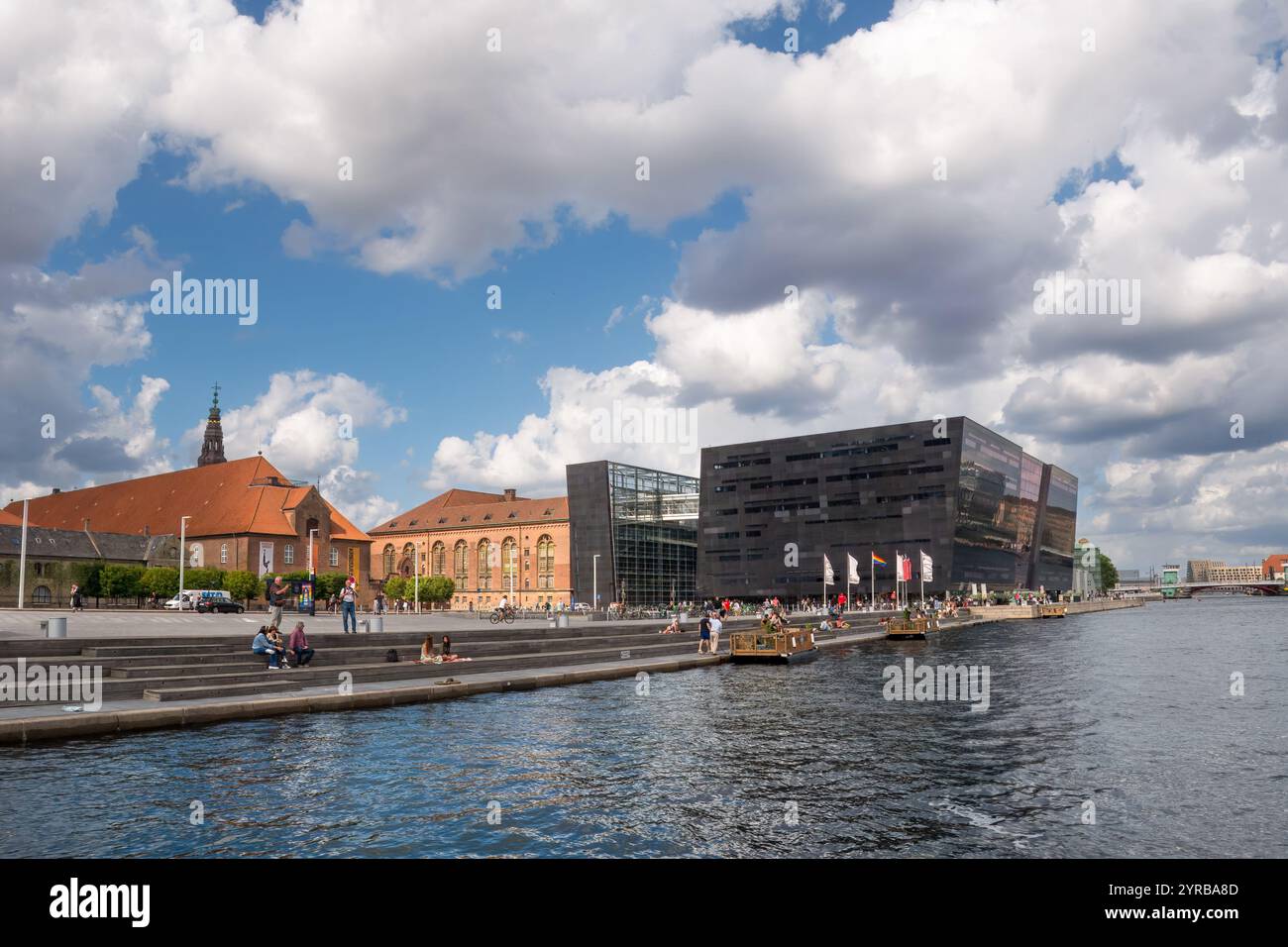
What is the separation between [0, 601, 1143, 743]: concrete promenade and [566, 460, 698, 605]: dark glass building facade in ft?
262

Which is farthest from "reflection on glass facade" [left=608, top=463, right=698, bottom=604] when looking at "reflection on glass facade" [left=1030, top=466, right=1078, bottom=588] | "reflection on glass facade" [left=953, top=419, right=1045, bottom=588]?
"reflection on glass facade" [left=1030, top=466, right=1078, bottom=588]

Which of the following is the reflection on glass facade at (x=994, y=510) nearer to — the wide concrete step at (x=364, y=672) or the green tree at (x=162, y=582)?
the wide concrete step at (x=364, y=672)

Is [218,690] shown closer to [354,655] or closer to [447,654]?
[354,655]

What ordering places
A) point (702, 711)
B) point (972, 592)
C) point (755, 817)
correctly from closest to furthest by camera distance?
point (755, 817), point (702, 711), point (972, 592)

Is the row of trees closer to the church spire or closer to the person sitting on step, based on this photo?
the church spire

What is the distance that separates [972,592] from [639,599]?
46830 millimetres

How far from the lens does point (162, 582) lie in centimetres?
8462

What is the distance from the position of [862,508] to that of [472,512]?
214 ft

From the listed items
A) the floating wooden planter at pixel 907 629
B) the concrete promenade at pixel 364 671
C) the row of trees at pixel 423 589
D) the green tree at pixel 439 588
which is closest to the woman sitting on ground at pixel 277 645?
the concrete promenade at pixel 364 671

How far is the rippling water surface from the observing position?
41.2ft

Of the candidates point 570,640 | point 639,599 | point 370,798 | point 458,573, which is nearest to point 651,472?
point 639,599

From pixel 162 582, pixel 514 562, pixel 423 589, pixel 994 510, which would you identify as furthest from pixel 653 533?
pixel 162 582
